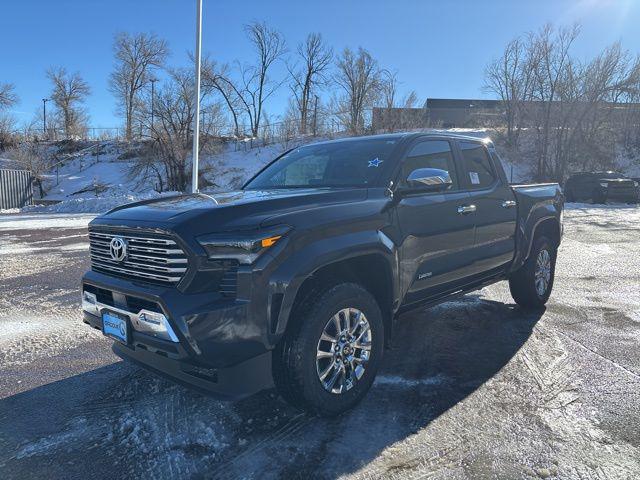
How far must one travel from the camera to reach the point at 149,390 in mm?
3691

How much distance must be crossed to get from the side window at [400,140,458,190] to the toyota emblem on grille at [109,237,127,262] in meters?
2.08

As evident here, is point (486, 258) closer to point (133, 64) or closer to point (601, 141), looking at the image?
point (601, 141)

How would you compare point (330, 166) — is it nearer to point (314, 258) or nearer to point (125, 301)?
point (314, 258)

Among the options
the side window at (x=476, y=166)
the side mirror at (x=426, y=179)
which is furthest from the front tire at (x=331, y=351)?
the side window at (x=476, y=166)

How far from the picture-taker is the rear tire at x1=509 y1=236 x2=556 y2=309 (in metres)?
5.57

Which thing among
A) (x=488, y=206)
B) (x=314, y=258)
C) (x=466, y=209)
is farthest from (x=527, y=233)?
(x=314, y=258)

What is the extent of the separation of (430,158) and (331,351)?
203 centimetres

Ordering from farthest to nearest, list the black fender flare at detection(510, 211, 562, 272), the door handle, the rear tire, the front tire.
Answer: the rear tire → the black fender flare at detection(510, 211, 562, 272) → the door handle → the front tire

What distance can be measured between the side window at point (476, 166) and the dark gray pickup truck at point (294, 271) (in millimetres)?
282

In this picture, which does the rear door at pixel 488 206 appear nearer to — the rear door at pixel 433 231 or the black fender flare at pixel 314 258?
the rear door at pixel 433 231

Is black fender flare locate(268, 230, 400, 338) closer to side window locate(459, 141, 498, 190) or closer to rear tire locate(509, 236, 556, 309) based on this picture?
side window locate(459, 141, 498, 190)

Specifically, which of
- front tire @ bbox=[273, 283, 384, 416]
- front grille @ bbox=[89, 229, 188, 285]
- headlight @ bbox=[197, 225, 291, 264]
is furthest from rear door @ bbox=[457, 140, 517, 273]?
front grille @ bbox=[89, 229, 188, 285]

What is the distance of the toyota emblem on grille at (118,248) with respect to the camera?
121 inches

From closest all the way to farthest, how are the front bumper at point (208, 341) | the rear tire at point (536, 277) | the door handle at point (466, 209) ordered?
the front bumper at point (208, 341) → the door handle at point (466, 209) → the rear tire at point (536, 277)
